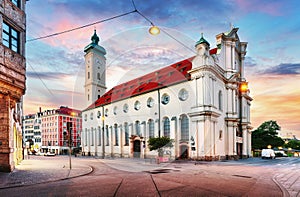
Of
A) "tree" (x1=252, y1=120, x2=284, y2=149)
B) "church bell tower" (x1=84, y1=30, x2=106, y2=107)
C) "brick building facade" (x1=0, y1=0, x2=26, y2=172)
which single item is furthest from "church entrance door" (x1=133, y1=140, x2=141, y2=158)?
"tree" (x1=252, y1=120, x2=284, y2=149)

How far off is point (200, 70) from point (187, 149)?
1151 cm

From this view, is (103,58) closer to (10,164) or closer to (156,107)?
(156,107)

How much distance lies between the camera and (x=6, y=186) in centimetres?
1117

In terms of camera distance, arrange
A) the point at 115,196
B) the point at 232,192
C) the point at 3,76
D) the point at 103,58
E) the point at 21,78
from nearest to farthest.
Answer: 1. the point at 115,196
2. the point at 232,192
3. the point at 3,76
4. the point at 21,78
5. the point at 103,58

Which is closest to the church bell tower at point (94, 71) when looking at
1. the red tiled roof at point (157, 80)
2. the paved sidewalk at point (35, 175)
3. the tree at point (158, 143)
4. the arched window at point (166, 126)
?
the red tiled roof at point (157, 80)

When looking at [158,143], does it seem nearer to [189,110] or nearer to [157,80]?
[189,110]

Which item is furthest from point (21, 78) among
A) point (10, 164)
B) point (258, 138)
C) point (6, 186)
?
point (258, 138)

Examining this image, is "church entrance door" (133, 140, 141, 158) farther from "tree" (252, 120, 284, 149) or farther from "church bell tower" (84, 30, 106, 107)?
"tree" (252, 120, 284, 149)

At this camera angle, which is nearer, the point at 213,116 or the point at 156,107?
the point at 213,116

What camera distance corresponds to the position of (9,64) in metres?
15.1

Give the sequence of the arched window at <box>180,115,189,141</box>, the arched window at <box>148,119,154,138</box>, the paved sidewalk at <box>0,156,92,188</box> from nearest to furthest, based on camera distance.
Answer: the paved sidewalk at <box>0,156,92,188</box> → the arched window at <box>180,115,189,141</box> → the arched window at <box>148,119,154,138</box>

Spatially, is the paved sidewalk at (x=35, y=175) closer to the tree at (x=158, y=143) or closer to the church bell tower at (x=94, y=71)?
the tree at (x=158, y=143)

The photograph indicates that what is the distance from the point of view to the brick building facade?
14.8 meters

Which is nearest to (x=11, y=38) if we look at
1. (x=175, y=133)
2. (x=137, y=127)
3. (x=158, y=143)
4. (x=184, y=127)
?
(x=158, y=143)
